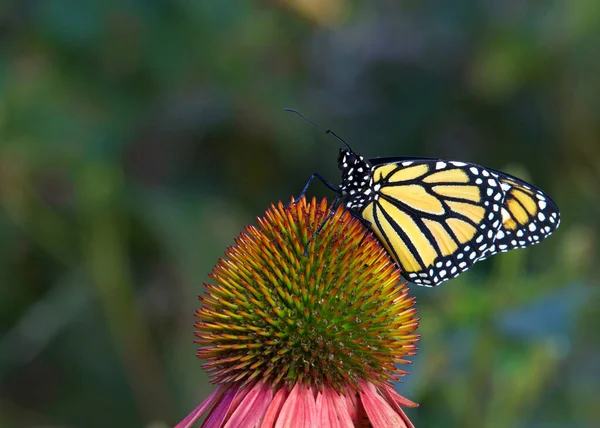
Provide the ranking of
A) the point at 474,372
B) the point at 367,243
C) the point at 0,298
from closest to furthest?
the point at 367,243
the point at 474,372
the point at 0,298

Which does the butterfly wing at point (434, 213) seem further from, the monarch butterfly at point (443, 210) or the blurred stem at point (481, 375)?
the blurred stem at point (481, 375)

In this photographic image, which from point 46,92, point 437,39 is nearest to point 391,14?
point 437,39

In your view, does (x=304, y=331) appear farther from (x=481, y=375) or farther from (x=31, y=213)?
(x=31, y=213)

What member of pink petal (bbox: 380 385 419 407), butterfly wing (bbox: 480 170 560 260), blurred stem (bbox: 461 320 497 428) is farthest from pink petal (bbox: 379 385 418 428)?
blurred stem (bbox: 461 320 497 428)

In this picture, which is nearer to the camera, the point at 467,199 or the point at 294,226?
the point at 294,226

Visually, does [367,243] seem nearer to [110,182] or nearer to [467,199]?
[467,199]

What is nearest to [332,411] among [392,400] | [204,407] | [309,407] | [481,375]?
[309,407]
